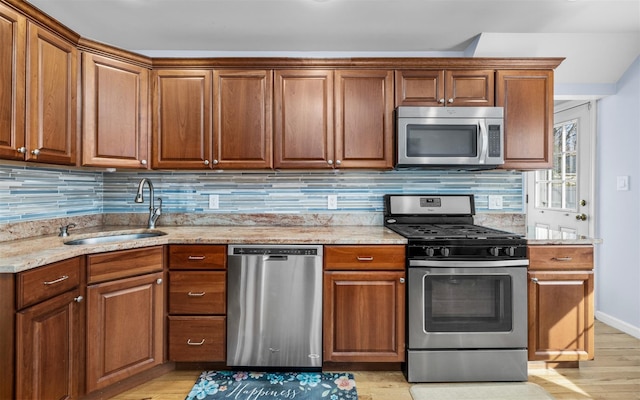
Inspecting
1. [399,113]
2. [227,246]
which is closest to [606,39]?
[399,113]

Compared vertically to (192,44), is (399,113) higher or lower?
lower

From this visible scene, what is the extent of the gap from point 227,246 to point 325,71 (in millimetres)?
1417

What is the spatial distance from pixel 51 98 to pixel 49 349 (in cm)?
135

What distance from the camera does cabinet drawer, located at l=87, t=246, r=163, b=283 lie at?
195 cm

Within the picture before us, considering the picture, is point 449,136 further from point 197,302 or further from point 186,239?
point 197,302

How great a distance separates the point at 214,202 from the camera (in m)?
2.93

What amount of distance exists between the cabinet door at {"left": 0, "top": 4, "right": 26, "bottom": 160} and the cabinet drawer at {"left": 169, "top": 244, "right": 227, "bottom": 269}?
0.95 meters

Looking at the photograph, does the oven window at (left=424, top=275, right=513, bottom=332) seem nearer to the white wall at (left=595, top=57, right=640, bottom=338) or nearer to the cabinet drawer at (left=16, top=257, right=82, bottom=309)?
the white wall at (left=595, top=57, right=640, bottom=338)

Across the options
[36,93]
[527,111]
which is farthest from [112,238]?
[527,111]

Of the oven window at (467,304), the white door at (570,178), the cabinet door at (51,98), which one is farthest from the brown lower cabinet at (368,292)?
the white door at (570,178)

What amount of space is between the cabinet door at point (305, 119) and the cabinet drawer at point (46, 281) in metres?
1.39

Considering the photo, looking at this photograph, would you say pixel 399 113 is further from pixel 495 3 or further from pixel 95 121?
pixel 95 121

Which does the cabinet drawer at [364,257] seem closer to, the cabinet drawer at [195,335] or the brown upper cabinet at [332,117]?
the brown upper cabinet at [332,117]

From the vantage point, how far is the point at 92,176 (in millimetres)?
2854
